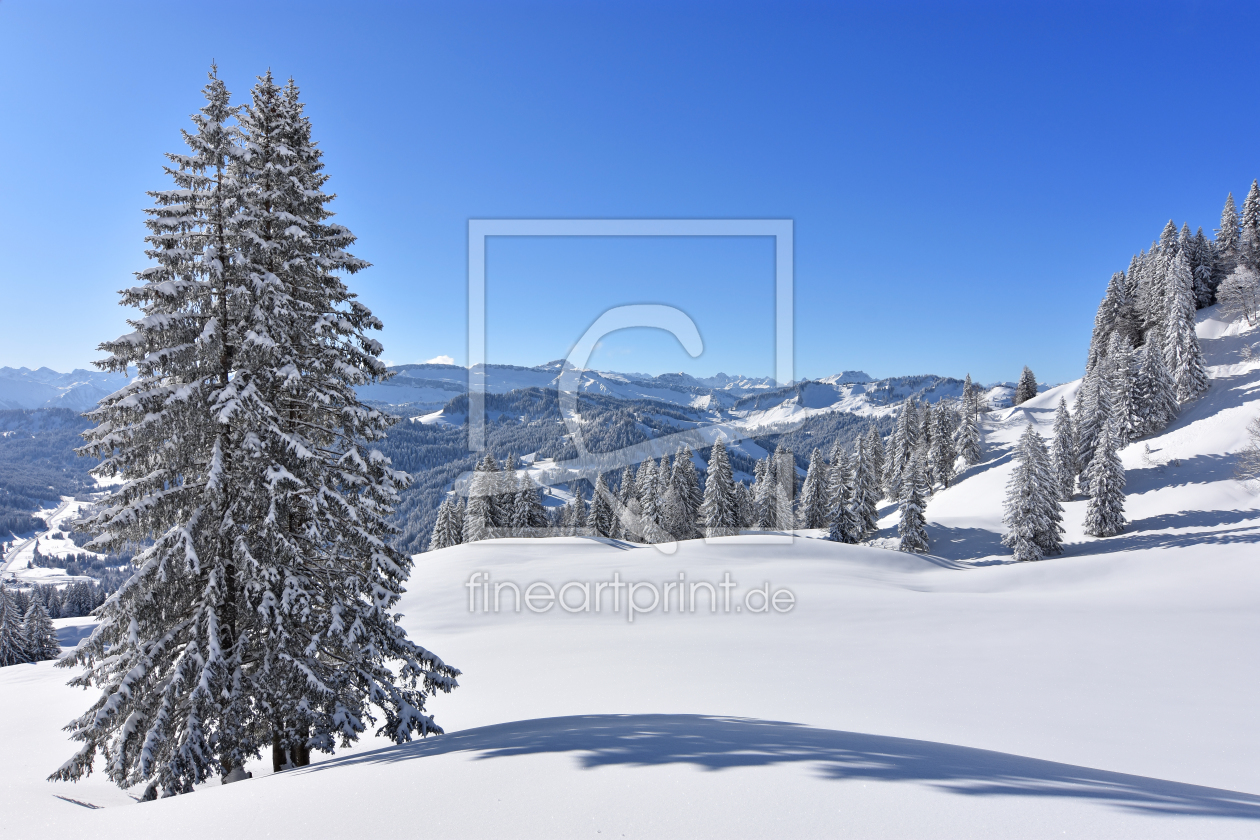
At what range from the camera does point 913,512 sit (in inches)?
1545

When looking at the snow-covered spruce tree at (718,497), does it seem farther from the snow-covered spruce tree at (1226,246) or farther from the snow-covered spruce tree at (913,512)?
the snow-covered spruce tree at (1226,246)

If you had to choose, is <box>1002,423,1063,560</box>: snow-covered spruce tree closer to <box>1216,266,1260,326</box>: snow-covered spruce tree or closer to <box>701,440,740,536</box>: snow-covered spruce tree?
<box>701,440,740,536</box>: snow-covered spruce tree

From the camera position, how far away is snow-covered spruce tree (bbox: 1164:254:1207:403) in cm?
4562

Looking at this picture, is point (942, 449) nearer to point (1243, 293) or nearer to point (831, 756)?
point (1243, 293)

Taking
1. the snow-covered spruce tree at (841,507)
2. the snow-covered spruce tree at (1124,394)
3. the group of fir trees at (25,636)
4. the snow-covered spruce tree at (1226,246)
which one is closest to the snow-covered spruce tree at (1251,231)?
the snow-covered spruce tree at (1226,246)

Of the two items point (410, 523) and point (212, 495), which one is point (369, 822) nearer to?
point (212, 495)

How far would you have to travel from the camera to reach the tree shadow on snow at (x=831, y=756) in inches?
146

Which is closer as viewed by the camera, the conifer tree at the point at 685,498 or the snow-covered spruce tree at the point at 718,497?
the snow-covered spruce tree at the point at 718,497

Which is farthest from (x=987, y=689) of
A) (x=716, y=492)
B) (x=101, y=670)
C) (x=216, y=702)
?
(x=716, y=492)

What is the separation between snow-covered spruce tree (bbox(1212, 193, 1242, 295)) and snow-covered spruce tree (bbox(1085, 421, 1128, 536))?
40.7 meters

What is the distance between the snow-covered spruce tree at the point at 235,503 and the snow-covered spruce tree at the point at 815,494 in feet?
139

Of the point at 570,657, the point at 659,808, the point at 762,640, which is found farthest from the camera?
the point at 762,640

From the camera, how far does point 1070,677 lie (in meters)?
10.0

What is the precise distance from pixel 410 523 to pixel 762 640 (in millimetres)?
135474
